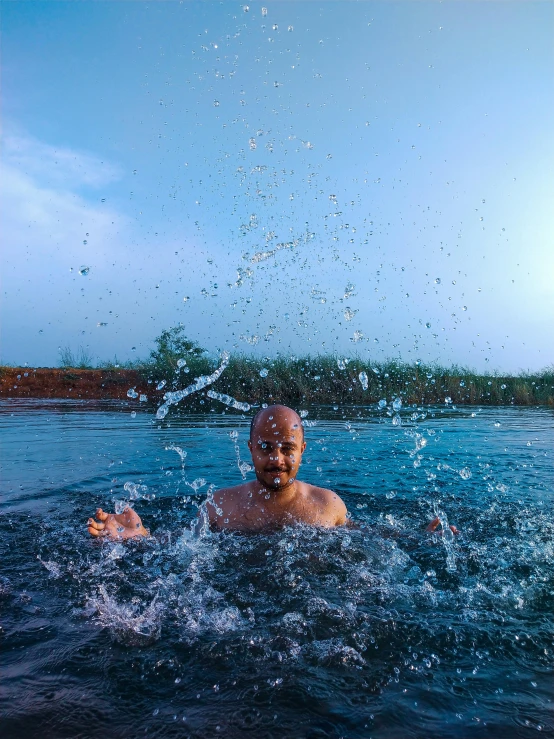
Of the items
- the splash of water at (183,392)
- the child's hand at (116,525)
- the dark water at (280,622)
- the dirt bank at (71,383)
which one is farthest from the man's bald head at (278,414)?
the dirt bank at (71,383)

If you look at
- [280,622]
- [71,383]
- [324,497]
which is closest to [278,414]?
[324,497]

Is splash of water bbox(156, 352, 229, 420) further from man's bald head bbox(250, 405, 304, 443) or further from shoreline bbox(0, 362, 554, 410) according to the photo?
man's bald head bbox(250, 405, 304, 443)

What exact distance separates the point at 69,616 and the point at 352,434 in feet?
24.2

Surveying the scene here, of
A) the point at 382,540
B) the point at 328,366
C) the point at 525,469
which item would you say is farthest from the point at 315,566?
the point at 328,366

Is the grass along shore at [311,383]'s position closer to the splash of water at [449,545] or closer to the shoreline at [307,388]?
the shoreline at [307,388]

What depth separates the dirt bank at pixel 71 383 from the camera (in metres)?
18.2

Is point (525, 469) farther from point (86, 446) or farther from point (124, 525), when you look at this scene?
point (86, 446)

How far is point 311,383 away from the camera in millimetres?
16406

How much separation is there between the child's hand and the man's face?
1113 millimetres

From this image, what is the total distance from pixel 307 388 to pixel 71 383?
30.1 ft

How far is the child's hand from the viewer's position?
4.13m

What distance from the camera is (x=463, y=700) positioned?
2.25m

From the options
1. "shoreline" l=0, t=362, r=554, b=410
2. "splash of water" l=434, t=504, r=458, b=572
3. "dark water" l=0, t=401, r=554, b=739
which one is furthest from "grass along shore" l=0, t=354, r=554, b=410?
"splash of water" l=434, t=504, r=458, b=572

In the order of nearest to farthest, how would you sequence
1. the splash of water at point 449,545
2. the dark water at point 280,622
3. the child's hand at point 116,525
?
the dark water at point 280,622 < the splash of water at point 449,545 < the child's hand at point 116,525
